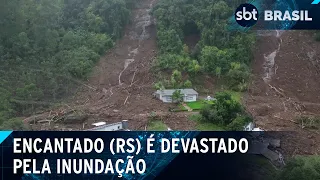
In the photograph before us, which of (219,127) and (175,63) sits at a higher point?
(175,63)

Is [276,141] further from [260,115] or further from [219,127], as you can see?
[260,115]

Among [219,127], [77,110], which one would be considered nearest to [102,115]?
[77,110]

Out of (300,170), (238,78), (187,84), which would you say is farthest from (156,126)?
(300,170)

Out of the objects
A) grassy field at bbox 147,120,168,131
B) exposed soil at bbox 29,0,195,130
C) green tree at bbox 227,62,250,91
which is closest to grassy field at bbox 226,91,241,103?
green tree at bbox 227,62,250,91

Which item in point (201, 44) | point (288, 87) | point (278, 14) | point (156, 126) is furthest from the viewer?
point (201, 44)

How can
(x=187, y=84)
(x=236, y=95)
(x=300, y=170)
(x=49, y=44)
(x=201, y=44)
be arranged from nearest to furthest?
1. (x=300, y=170)
2. (x=236, y=95)
3. (x=187, y=84)
4. (x=49, y=44)
5. (x=201, y=44)

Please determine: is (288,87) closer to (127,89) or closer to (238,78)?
(238,78)
